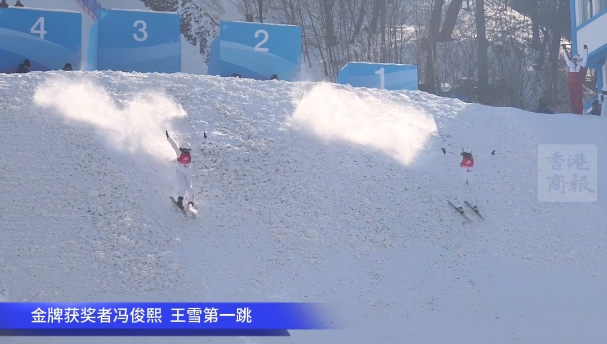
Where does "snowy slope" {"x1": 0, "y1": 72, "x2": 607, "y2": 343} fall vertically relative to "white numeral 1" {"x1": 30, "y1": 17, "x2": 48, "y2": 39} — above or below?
below

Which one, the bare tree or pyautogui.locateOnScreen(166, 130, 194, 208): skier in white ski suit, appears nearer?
pyautogui.locateOnScreen(166, 130, 194, 208): skier in white ski suit

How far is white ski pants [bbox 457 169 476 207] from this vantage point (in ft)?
54.1

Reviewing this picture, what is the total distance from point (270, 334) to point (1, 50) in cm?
1178

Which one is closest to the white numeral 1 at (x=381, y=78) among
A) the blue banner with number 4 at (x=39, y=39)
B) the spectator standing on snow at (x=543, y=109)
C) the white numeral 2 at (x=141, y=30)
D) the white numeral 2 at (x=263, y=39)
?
the white numeral 2 at (x=263, y=39)

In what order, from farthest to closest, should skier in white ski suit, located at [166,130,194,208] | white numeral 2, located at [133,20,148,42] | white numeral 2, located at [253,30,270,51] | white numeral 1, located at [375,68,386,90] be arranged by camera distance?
white numeral 1, located at [375,68,386,90]
white numeral 2, located at [253,30,270,51]
white numeral 2, located at [133,20,148,42]
skier in white ski suit, located at [166,130,194,208]

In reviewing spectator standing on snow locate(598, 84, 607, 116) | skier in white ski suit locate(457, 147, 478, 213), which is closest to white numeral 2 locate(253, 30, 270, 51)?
skier in white ski suit locate(457, 147, 478, 213)

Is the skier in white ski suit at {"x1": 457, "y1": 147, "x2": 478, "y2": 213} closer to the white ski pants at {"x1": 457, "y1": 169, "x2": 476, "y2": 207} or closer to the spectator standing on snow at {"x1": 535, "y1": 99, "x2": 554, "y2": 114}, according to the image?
the white ski pants at {"x1": 457, "y1": 169, "x2": 476, "y2": 207}

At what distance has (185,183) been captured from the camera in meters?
15.1

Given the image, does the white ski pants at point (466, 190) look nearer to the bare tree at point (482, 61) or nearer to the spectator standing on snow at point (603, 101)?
the spectator standing on snow at point (603, 101)

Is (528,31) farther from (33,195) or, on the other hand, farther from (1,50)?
(33,195)

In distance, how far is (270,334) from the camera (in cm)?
1223
